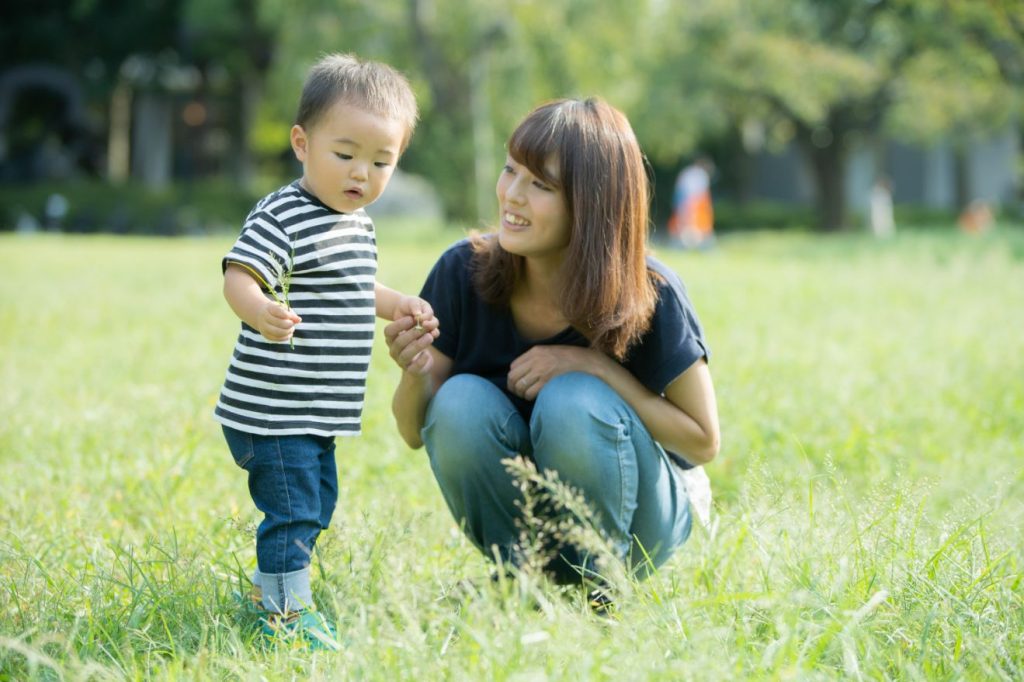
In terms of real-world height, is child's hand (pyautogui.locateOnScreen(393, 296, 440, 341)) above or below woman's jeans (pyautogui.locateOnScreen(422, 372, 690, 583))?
above

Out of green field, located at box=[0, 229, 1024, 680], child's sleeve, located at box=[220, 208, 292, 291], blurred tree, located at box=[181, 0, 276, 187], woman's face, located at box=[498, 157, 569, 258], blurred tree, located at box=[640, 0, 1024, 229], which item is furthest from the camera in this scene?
blurred tree, located at box=[181, 0, 276, 187]

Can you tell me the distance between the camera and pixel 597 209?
2.77 meters

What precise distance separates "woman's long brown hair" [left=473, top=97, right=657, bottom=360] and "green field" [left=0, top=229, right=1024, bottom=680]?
0.50 meters

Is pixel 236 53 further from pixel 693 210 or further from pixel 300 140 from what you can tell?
pixel 300 140

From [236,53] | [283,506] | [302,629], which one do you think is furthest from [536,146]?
[236,53]

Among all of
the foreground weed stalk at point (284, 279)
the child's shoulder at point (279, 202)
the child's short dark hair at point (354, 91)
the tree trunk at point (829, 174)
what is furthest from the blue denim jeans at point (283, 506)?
the tree trunk at point (829, 174)

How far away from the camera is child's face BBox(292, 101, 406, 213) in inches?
102

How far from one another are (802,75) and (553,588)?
67.9ft

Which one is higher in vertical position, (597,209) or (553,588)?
(597,209)

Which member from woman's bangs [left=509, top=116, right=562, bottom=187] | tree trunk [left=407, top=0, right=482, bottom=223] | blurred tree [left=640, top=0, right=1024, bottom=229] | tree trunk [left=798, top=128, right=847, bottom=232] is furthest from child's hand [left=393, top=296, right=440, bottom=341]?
tree trunk [left=798, top=128, right=847, bottom=232]

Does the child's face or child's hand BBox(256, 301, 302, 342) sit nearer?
child's hand BBox(256, 301, 302, 342)

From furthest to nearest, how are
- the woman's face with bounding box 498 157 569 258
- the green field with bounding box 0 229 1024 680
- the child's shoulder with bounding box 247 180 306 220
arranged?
the woman's face with bounding box 498 157 569 258, the child's shoulder with bounding box 247 180 306 220, the green field with bounding box 0 229 1024 680

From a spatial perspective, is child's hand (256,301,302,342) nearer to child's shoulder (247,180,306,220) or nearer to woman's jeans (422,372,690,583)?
child's shoulder (247,180,306,220)

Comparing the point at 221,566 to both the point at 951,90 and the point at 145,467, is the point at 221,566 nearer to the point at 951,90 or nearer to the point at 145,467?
the point at 145,467
